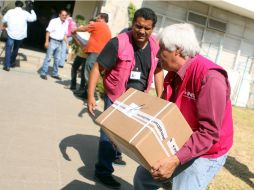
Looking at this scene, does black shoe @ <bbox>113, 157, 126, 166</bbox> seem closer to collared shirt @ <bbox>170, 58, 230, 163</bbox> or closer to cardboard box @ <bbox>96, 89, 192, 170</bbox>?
cardboard box @ <bbox>96, 89, 192, 170</bbox>

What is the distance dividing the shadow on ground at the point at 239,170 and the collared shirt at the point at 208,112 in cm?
418

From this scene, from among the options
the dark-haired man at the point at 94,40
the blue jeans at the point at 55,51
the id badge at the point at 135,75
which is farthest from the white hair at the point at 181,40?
the blue jeans at the point at 55,51

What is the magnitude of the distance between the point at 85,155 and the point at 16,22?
Result: 21.2ft

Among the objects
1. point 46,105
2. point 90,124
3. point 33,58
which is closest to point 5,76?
point 46,105

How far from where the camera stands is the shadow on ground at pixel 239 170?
7215 mm

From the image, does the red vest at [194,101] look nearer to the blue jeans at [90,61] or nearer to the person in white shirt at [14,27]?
the blue jeans at [90,61]

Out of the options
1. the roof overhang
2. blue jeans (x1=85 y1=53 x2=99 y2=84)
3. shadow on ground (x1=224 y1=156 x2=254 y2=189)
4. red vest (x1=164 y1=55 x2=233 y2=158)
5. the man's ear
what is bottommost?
shadow on ground (x1=224 y1=156 x2=254 y2=189)

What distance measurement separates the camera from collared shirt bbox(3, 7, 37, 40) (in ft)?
38.1

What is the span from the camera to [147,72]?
5246mm

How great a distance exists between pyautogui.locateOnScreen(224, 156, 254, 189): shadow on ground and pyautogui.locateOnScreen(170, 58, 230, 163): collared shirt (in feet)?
13.7

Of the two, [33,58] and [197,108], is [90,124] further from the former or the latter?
[33,58]

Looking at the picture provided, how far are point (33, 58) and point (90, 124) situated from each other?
23.9ft

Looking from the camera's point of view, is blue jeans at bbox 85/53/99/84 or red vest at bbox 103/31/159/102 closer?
red vest at bbox 103/31/159/102

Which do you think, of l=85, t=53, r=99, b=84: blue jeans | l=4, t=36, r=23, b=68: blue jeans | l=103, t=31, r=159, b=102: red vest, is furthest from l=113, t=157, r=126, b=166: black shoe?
l=4, t=36, r=23, b=68: blue jeans
